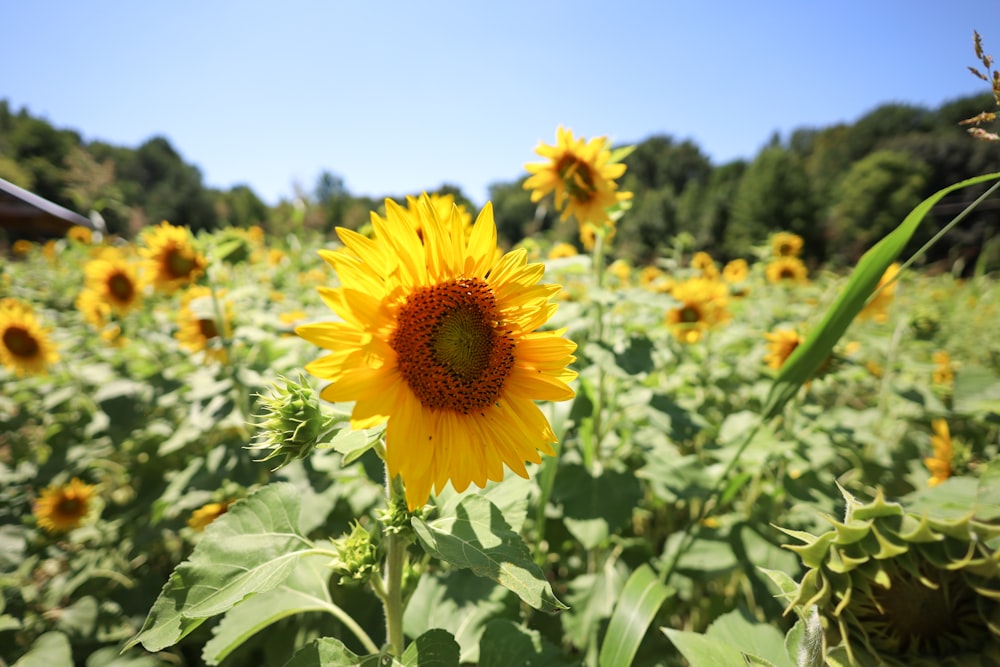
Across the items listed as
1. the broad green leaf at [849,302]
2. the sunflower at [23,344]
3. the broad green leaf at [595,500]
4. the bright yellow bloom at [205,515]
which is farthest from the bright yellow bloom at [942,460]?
the sunflower at [23,344]

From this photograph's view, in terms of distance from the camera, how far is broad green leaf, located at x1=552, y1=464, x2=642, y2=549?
1.98 metres

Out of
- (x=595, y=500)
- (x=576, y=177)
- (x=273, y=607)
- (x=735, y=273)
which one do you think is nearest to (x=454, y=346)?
(x=273, y=607)

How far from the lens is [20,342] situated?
11.3 ft

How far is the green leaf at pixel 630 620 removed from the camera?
1393mm

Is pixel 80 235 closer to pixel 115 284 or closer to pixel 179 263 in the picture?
Result: pixel 115 284

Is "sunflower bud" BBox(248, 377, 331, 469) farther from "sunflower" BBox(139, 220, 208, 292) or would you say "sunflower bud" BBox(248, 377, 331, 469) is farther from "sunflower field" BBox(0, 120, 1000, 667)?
"sunflower" BBox(139, 220, 208, 292)

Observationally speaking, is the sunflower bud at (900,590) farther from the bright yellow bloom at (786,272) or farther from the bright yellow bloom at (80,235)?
the bright yellow bloom at (80,235)

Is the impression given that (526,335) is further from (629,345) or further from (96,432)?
(96,432)

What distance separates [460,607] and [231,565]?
0.92 metres

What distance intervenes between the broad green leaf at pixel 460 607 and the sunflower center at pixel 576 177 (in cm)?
191

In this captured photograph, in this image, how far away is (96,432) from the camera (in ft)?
9.87

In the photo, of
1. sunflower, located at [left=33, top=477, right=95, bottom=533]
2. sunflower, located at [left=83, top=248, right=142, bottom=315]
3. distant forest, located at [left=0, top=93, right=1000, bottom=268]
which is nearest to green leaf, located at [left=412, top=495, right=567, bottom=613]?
sunflower, located at [left=33, top=477, right=95, bottom=533]

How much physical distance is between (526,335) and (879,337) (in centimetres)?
347

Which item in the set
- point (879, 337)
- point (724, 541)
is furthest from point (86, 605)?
point (879, 337)
